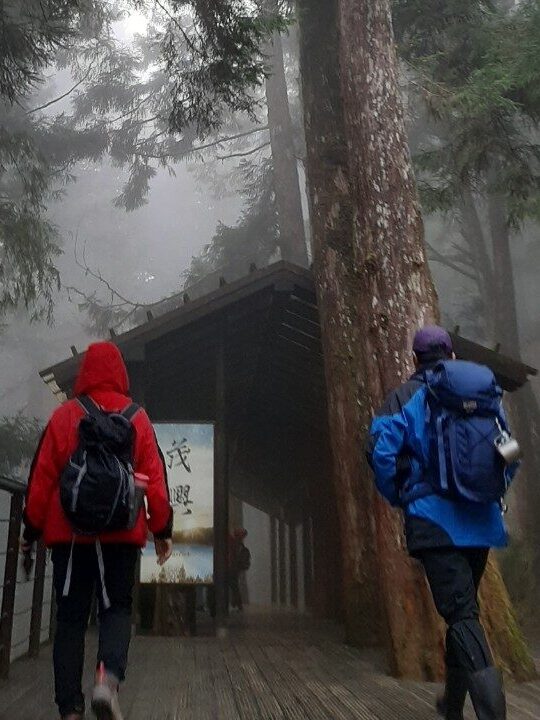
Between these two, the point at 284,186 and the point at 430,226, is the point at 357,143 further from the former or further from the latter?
the point at 430,226

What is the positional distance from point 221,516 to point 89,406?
5614mm

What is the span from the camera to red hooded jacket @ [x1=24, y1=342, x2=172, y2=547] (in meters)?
3.52

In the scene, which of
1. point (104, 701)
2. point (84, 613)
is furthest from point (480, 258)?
point (104, 701)

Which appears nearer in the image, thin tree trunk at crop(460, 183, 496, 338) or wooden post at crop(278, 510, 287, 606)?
thin tree trunk at crop(460, 183, 496, 338)

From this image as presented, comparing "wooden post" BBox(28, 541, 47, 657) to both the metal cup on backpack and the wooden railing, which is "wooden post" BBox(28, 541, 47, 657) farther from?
the metal cup on backpack

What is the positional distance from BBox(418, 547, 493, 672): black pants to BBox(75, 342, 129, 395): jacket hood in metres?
1.76

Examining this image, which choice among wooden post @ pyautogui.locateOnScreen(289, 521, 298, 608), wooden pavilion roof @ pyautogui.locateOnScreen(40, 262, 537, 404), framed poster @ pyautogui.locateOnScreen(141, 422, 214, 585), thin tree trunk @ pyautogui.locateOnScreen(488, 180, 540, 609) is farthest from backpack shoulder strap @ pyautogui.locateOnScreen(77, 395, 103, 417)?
wooden post @ pyautogui.locateOnScreen(289, 521, 298, 608)

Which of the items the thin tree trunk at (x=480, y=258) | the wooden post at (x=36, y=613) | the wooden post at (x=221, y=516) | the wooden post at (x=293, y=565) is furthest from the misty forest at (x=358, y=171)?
the wooden post at (x=293, y=565)

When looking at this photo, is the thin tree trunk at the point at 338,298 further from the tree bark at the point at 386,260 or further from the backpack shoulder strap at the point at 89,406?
A: the backpack shoulder strap at the point at 89,406

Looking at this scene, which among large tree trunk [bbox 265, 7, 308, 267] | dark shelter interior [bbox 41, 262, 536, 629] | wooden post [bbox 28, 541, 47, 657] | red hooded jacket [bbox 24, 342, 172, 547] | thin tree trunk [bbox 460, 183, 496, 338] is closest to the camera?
red hooded jacket [bbox 24, 342, 172, 547]

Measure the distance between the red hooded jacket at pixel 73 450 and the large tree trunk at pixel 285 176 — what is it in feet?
43.8

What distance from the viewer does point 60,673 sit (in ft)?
11.3

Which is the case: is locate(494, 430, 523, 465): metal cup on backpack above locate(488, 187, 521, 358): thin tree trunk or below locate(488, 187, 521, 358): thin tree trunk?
below

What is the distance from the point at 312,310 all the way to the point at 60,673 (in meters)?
6.96
